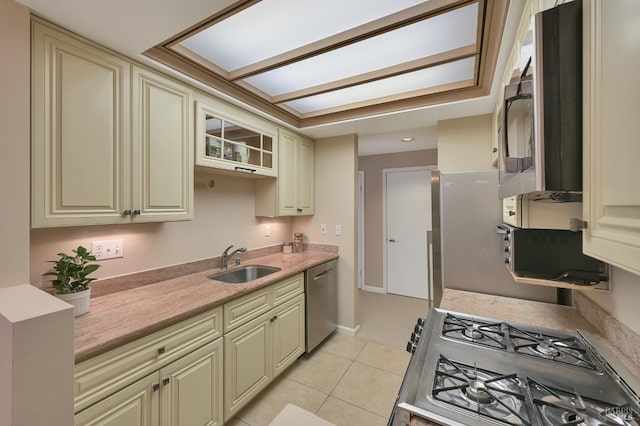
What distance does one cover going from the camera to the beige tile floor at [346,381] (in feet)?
6.21

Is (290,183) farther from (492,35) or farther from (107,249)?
(492,35)

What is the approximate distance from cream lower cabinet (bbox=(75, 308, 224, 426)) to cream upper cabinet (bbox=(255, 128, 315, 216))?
1.29 m

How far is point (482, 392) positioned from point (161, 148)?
1950 mm

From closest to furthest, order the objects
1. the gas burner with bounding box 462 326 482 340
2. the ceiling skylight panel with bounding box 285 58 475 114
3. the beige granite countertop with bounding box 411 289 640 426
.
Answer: the gas burner with bounding box 462 326 482 340, the beige granite countertop with bounding box 411 289 640 426, the ceiling skylight panel with bounding box 285 58 475 114

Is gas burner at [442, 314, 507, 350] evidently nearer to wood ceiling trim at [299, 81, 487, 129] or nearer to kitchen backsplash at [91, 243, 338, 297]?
wood ceiling trim at [299, 81, 487, 129]

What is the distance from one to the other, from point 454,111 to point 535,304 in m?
1.57

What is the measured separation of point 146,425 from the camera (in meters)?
1.28

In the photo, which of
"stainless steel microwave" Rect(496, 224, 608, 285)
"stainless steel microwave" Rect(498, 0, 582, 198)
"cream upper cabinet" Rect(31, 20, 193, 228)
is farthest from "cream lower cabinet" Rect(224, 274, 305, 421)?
"stainless steel microwave" Rect(498, 0, 582, 198)

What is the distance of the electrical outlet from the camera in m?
1.61

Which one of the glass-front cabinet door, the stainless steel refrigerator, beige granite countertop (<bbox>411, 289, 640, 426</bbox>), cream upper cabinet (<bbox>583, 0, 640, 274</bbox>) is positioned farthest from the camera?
the glass-front cabinet door

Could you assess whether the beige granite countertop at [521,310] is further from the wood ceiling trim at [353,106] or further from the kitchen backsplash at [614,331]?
the wood ceiling trim at [353,106]

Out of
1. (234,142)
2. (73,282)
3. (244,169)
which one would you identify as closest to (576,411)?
(73,282)

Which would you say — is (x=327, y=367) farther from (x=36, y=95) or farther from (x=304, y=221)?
(x=36, y=95)

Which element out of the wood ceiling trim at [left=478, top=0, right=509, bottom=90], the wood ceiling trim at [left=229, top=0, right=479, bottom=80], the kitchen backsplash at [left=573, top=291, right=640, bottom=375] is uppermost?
the wood ceiling trim at [left=229, top=0, right=479, bottom=80]
